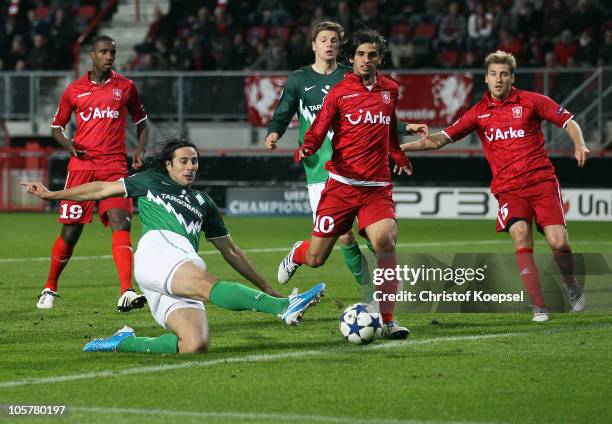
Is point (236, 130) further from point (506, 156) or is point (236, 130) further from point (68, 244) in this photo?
point (506, 156)

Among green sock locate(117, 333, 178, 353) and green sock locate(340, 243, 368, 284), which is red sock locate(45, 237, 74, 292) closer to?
green sock locate(340, 243, 368, 284)

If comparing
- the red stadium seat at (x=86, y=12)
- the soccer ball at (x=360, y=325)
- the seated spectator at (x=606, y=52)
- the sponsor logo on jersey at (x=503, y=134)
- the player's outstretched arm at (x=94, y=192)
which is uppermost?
the red stadium seat at (x=86, y=12)

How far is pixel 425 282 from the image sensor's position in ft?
31.4

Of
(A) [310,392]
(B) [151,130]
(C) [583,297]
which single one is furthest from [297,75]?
(B) [151,130]

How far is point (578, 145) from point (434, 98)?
489 inches

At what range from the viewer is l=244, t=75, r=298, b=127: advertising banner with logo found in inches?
901

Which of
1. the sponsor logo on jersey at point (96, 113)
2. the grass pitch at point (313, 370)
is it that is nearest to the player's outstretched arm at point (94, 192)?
the grass pitch at point (313, 370)

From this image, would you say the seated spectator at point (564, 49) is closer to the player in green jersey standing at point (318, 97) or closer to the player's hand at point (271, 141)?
the player in green jersey standing at point (318, 97)

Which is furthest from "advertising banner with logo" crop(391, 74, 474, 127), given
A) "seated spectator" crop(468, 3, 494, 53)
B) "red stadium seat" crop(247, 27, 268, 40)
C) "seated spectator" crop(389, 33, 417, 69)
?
"red stadium seat" crop(247, 27, 268, 40)

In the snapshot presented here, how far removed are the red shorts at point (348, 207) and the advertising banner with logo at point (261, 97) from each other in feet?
44.4

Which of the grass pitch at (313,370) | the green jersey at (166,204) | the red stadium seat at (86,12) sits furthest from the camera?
the red stadium seat at (86,12)

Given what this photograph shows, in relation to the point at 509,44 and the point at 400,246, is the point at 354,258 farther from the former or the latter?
the point at 509,44

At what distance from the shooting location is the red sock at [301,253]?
10.1m

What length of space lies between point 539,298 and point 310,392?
355 centimetres
